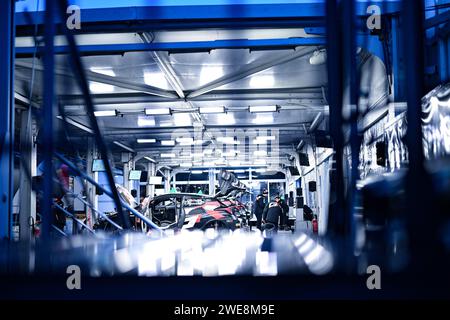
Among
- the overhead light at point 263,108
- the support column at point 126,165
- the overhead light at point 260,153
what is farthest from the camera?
the overhead light at point 260,153

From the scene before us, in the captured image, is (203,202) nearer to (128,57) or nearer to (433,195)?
(128,57)

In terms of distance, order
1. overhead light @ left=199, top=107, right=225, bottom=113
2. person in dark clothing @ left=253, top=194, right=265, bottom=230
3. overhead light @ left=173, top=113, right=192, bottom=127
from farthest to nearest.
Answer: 1. overhead light @ left=173, top=113, right=192, bottom=127
2. person in dark clothing @ left=253, top=194, right=265, bottom=230
3. overhead light @ left=199, top=107, right=225, bottom=113

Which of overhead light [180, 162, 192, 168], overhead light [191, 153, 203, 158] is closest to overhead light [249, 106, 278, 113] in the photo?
overhead light [191, 153, 203, 158]

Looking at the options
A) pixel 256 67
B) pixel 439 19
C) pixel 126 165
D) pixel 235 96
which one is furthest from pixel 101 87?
pixel 126 165

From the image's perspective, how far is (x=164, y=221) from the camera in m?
10.6

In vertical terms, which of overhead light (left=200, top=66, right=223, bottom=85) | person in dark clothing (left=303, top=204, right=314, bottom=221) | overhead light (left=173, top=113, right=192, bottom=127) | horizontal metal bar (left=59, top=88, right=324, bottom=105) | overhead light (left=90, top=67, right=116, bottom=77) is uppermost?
overhead light (left=90, top=67, right=116, bottom=77)

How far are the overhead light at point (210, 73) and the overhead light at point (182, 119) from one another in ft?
10.2

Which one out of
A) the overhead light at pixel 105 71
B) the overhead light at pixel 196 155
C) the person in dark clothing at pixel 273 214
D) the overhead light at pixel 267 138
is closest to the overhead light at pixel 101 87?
the overhead light at pixel 105 71

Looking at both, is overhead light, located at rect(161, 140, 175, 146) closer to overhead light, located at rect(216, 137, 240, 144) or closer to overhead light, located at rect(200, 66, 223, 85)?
overhead light, located at rect(216, 137, 240, 144)

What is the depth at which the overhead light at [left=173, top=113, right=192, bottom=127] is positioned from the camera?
Result: 11805 millimetres

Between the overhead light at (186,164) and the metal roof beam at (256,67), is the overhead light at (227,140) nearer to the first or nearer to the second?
the metal roof beam at (256,67)

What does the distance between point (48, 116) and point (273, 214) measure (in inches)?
358

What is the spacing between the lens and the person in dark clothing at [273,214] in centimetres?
1020

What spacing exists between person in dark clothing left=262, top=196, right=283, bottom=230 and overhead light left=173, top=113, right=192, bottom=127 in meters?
3.59
